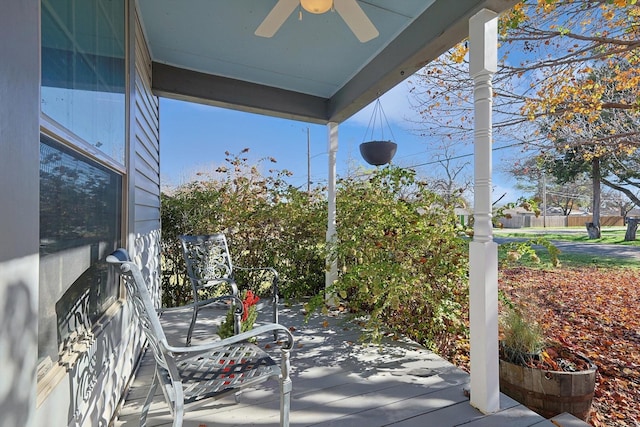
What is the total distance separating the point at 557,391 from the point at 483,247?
0.98m

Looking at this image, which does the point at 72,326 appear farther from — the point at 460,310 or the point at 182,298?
the point at 182,298

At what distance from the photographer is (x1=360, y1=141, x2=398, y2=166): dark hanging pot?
3094mm

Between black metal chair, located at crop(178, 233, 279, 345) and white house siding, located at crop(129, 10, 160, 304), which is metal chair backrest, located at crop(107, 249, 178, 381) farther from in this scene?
black metal chair, located at crop(178, 233, 279, 345)


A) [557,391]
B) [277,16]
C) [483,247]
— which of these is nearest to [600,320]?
[557,391]

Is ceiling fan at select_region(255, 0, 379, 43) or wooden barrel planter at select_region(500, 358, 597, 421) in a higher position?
ceiling fan at select_region(255, 0, 379, 43)

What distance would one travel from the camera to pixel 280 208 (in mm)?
4383

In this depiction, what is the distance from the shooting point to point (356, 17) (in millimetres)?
1906

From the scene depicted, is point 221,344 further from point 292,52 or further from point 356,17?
point 292,52

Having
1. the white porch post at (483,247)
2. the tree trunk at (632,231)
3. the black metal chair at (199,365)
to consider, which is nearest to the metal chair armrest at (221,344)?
the black metal chair at (199,365)

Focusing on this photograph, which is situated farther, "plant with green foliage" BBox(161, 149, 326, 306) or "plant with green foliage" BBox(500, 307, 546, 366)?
"plant with green foliage" BBox(161, 149, 326, 306)

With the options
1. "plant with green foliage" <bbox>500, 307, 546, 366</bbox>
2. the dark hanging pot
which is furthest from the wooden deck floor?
the dark hanging pot

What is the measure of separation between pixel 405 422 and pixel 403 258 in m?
1.35

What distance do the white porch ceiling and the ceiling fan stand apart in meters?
0.33

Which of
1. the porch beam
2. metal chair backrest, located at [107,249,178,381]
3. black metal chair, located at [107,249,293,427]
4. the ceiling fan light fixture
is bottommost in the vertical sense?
black metal chair, located at [107,249,293,427]
